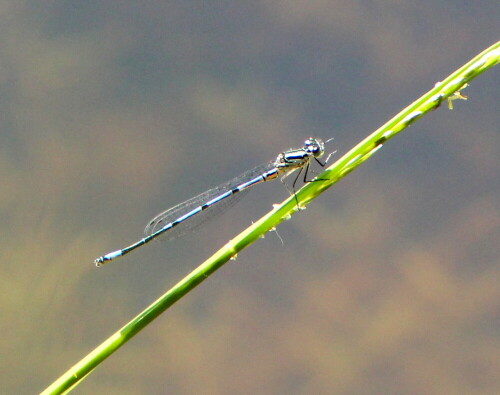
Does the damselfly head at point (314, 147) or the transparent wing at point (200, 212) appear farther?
the transparent wing at point (200, 212)

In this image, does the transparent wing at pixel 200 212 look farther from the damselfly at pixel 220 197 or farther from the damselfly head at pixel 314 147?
the damselfly head at pixel 314 147

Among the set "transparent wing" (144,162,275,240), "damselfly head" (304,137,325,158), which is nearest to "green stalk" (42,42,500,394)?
"damselfly head" (304,137,325,158)

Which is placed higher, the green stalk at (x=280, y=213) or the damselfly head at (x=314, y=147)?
the damselfly head at (x=314, y=147)

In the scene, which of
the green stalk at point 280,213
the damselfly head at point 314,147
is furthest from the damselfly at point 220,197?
the green stalk at point 280,213

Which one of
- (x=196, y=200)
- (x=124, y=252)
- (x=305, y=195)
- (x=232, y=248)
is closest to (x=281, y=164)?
(x=196, y=200)

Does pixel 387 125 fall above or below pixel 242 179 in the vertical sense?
below

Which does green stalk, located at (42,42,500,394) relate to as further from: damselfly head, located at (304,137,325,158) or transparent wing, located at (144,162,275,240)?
transparent wing, located at (144,162,275,240)

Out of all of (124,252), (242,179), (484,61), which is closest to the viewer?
(484,61)

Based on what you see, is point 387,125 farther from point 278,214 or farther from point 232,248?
point 232,248
